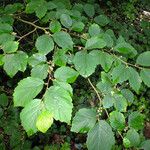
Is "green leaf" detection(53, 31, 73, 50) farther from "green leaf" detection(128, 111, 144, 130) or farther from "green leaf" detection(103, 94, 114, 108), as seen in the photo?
"green leaf" detection(128, 111, 144, 130)

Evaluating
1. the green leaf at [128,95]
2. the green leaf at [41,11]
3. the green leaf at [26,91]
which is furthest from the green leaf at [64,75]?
the green leaf at [41,11]

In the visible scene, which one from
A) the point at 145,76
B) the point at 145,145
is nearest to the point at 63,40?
the point at 145,76

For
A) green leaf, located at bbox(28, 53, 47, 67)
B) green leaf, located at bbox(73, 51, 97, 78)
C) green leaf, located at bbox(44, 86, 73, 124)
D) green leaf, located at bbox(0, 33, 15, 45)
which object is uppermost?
green leaf, located at bbox(44, 86, 73, 124)

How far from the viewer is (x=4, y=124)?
103 inches

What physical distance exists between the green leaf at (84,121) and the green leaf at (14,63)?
36 centimetres

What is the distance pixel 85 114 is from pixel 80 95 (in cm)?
239

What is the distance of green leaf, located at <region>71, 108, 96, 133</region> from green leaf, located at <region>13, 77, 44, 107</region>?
26cm

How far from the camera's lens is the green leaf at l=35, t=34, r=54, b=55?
4.76 feet

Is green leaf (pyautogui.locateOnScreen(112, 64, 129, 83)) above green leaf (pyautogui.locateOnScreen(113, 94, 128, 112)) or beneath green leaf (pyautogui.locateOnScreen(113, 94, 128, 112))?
above

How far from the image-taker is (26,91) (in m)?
1.12

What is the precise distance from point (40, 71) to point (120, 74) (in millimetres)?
405

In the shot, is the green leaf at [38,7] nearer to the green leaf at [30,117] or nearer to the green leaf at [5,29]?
the green leaf at [5,29]

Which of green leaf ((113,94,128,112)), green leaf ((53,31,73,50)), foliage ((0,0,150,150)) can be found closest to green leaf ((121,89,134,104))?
foliage ((0,0,150,150))

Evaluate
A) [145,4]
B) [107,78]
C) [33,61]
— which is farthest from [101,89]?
[145,4]
